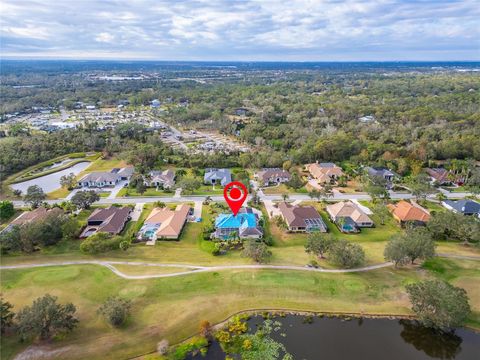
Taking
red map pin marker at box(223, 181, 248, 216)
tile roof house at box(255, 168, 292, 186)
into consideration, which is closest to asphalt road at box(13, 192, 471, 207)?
red map pin marker at box(223, 181, 248, 216)

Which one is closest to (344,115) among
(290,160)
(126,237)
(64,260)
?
(290,160)

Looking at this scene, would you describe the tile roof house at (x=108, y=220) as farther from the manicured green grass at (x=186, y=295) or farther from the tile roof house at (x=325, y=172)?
the tile roof house at (x=325, y=172)

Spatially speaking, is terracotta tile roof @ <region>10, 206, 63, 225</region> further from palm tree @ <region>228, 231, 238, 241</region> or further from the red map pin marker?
the red map pin marker

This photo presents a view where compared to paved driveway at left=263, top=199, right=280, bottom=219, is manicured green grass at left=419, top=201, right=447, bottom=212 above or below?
above

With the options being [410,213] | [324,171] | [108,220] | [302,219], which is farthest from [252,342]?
[324,171]

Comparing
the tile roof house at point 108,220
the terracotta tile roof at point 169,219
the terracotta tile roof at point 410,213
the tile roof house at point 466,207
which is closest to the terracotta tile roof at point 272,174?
the terracotta tile roof at point 169,219
